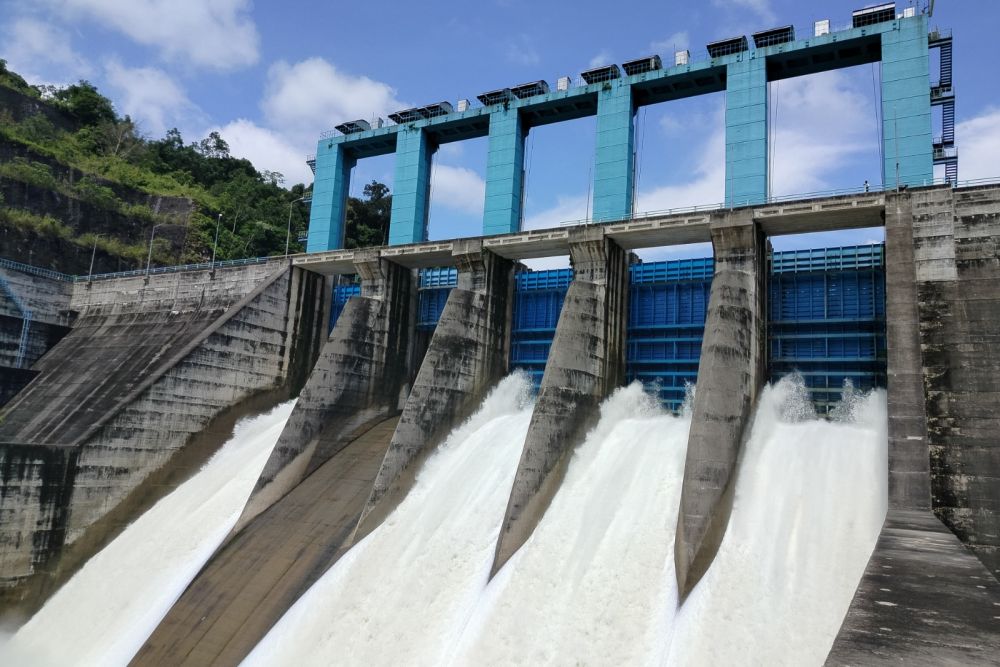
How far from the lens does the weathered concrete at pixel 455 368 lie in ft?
61.4

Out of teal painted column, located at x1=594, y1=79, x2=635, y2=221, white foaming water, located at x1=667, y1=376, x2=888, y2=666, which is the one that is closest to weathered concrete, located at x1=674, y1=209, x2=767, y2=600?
white foaming water, located at x1=667, y1=376, x2=888, y2=666

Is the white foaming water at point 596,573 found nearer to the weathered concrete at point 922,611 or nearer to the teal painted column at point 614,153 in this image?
the weathered concrete at point 922,611

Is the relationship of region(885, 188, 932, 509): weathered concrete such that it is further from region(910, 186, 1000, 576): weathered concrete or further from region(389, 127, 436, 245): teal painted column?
region(389, 127, 436, 245): teal painted column

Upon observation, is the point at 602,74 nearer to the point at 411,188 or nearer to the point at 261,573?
the point at 411,188

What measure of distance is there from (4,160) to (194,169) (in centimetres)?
2095

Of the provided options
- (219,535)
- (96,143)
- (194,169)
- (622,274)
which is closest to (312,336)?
(219,535)

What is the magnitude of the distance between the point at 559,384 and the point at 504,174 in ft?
31.7

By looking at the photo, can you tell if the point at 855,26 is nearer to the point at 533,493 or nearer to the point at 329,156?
the point at 533,493

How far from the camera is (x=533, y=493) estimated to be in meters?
16.2

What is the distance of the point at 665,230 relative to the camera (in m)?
20.3

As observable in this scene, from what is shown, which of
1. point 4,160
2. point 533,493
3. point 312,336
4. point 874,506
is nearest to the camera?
point 874,506

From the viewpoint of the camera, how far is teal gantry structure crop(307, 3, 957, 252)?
19.3 meters

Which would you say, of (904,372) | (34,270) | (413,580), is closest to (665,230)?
(904,372)

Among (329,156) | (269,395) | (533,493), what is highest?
(329,156)
